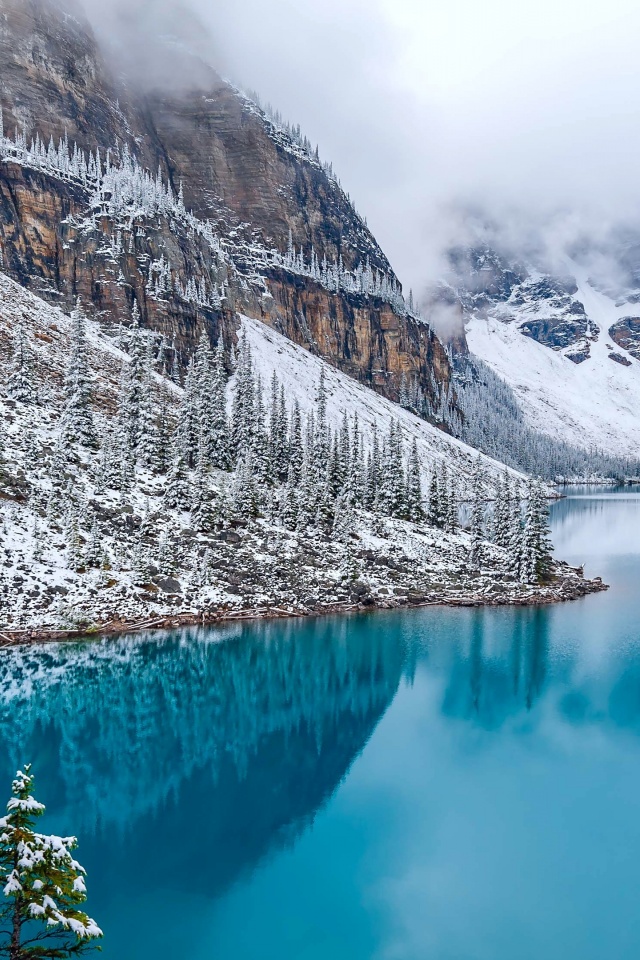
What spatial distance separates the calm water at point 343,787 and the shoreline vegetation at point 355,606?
2.23 meters

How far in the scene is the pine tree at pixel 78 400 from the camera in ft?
207

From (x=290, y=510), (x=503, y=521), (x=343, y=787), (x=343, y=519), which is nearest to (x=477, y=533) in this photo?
(x=503, y=521)

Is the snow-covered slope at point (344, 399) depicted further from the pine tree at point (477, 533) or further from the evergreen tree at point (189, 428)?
the evergreen tree at point (189, 428)

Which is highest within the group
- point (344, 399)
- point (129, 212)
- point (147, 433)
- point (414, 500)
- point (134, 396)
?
point (129, 212)

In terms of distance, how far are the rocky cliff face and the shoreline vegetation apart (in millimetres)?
82224

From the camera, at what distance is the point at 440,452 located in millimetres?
160500

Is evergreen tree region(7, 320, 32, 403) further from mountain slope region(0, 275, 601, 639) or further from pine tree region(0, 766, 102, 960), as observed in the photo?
pine tree region(0, 766, 102, 960)

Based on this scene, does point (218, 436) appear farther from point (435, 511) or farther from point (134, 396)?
point (435, 511)

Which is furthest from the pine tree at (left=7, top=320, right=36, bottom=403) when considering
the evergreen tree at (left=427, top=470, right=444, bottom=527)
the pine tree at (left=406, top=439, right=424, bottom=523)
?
the evergreen tree at (left=427, top=470, right=444, bottom=527)

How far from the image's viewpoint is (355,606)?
59.3m

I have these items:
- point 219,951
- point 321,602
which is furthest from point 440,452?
point 219,951

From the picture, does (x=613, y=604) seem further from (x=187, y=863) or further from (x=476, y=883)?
(x=187, y=863)

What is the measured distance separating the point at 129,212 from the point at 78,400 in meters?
84.7

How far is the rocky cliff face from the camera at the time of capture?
11812 cm
